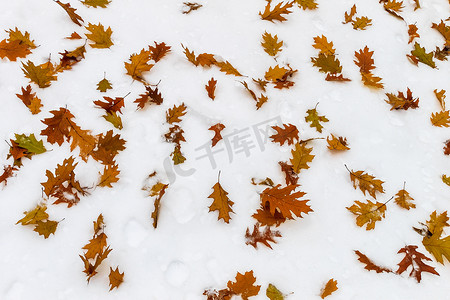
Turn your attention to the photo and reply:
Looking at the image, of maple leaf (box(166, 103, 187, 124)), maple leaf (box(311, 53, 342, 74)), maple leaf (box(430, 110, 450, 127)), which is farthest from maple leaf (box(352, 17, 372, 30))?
maple leaf (box(166, 103, 187, 124))

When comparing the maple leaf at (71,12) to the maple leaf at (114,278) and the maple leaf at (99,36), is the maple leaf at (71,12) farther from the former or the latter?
the maple leaf at (114,278)

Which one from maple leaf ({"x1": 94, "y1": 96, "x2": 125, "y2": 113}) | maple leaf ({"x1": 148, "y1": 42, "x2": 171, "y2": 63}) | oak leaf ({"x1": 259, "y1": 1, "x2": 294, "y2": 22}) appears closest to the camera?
maple leaf ({"x1": 94, "y1": 96, "x2": 125, "y2": 113})

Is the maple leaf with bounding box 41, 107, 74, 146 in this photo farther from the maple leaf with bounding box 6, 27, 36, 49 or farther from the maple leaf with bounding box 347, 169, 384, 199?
the maple leaf with bounding box 347, 169, 384, 199

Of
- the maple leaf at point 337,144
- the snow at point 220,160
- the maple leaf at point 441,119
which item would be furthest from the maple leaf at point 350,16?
the maple leaf at point 337,144

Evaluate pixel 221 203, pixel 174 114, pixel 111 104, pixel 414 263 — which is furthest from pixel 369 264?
pixel 111 104

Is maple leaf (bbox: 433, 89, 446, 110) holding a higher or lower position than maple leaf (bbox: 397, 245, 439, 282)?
higher
